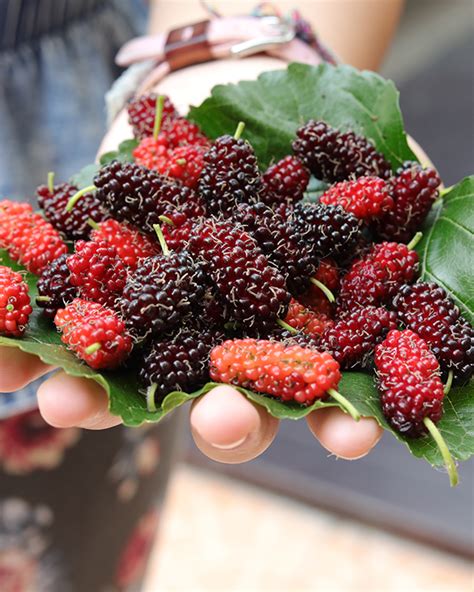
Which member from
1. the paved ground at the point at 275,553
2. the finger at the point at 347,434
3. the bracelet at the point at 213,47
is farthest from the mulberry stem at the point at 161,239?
the paved ground at the point at 275,553

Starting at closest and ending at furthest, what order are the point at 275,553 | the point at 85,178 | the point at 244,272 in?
1. the point at 244,272
2. the point at 85,178
3. the point at 275,553

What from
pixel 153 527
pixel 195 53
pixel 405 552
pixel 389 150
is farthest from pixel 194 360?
pixel 405 552

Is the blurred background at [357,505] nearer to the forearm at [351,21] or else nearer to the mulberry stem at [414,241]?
the forearm at [351,21]

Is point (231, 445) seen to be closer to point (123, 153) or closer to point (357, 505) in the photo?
point (123, 153)

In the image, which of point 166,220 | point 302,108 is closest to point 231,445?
point 166,220

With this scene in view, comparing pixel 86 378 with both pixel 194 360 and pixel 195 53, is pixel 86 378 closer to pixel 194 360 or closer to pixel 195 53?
pixel 194 360

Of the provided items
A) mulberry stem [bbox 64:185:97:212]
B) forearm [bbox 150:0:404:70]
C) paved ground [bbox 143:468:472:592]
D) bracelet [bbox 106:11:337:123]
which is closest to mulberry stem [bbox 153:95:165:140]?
mulberry stem [bbox 64:185:97:212]

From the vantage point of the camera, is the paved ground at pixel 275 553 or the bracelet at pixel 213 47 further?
the paved ground at pixel 275 553
